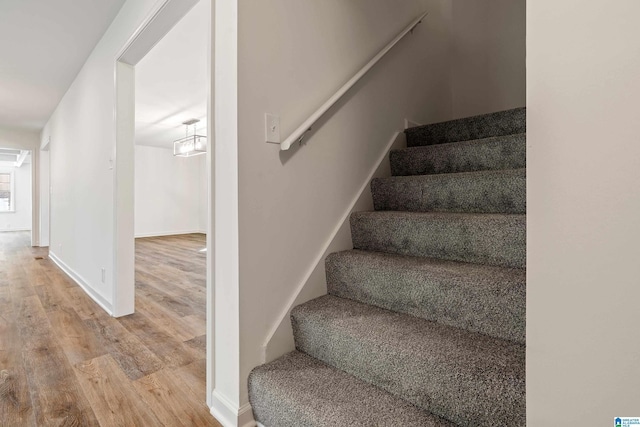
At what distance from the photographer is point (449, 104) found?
9.96 ft

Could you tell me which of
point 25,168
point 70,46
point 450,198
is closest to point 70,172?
point 70,46

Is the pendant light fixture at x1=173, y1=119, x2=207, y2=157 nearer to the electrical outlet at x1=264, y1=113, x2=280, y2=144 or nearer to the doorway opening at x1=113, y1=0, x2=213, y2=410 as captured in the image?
the doorway opening at x1=113, y1=0, x2=213, y2=410

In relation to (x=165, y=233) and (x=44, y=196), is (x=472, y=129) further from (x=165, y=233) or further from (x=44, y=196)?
(x=165, y=233)

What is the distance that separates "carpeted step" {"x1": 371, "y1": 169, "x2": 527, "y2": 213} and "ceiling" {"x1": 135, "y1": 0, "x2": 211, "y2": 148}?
1328 millimetres

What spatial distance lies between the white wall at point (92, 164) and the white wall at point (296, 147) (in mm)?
1129

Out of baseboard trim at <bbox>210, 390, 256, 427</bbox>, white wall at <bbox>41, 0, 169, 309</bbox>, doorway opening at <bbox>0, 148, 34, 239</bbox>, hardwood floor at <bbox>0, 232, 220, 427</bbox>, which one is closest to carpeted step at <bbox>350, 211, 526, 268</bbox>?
baseboard trim at <bbox>210, 390, 256, 427</bbox>

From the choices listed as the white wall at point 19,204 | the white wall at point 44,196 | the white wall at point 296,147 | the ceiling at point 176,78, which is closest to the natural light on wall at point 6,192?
the white wall at point 19,204

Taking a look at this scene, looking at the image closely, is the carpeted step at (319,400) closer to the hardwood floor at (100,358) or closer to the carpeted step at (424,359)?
the carpeted step at (424,359)

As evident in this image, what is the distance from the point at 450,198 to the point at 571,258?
111 centimetres

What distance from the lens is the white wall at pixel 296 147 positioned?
124cm

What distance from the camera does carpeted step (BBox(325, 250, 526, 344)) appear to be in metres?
1.04

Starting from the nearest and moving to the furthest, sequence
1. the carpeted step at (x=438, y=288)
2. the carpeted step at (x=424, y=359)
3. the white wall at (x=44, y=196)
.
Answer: the carpeted step at (x=424, y=359)
the carpeted step at (x=438, y=288)
the white wall at (x=44, y=196)

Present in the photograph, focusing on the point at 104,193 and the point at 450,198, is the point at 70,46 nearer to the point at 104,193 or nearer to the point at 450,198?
the point at 104,193

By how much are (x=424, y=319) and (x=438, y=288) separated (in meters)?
0.15
